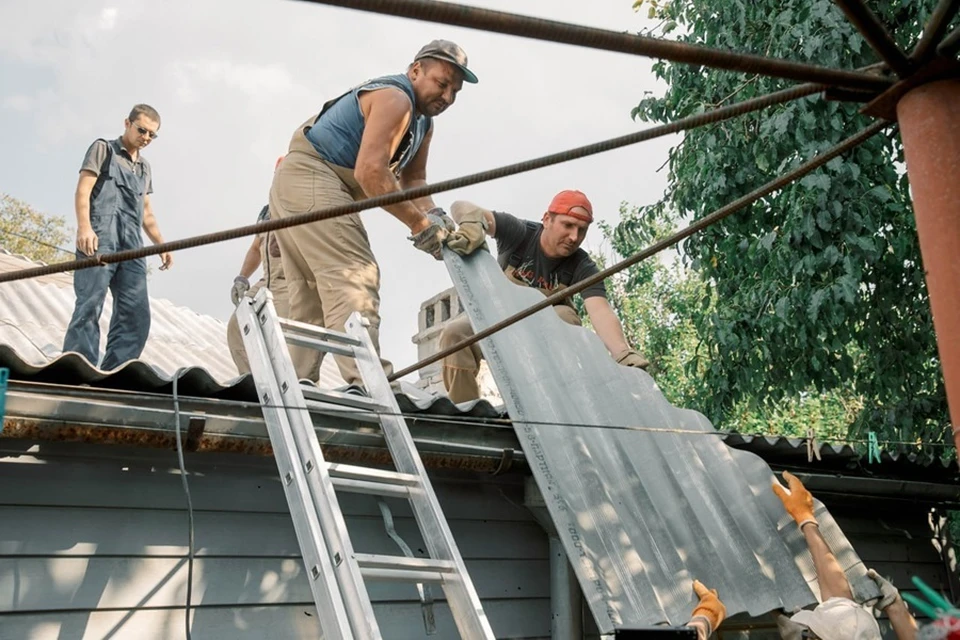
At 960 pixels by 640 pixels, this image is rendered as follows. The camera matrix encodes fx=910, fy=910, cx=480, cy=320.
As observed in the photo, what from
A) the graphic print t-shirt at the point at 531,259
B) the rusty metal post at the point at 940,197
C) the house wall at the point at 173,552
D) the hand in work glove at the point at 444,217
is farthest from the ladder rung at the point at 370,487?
the graphic print t-shirt at the point at 531,259

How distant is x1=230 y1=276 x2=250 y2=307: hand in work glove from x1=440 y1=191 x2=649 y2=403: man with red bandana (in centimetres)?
112

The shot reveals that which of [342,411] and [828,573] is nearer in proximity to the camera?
[342,411]

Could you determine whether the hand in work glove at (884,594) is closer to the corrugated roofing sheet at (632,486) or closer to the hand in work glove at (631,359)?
the corrugated roofing sheet at (632,486)

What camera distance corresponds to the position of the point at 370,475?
9.89ft

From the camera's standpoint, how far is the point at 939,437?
592 centimetres

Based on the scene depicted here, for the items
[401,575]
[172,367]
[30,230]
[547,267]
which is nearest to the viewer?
[401,575]

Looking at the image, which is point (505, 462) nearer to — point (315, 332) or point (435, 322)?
point (315, 332)

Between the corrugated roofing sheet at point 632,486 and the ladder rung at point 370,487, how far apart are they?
1.66 feet

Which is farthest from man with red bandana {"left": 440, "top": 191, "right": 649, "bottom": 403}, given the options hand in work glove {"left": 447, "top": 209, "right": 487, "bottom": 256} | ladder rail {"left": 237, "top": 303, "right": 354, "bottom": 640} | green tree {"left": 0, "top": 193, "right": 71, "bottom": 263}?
green tree {"left": 0, "top": 193, "right": 71, "bottom": 263}

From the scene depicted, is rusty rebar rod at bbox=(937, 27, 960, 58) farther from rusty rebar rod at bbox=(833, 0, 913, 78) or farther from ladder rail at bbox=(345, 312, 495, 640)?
ladder rail at bbox=(345, 312, 495, 640)

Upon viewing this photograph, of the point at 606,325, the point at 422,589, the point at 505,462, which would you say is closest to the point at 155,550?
the point at 422,589

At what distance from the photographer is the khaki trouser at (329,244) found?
414cm

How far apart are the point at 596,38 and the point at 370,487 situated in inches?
73.8

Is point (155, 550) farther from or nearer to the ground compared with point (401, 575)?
farther from the ground
